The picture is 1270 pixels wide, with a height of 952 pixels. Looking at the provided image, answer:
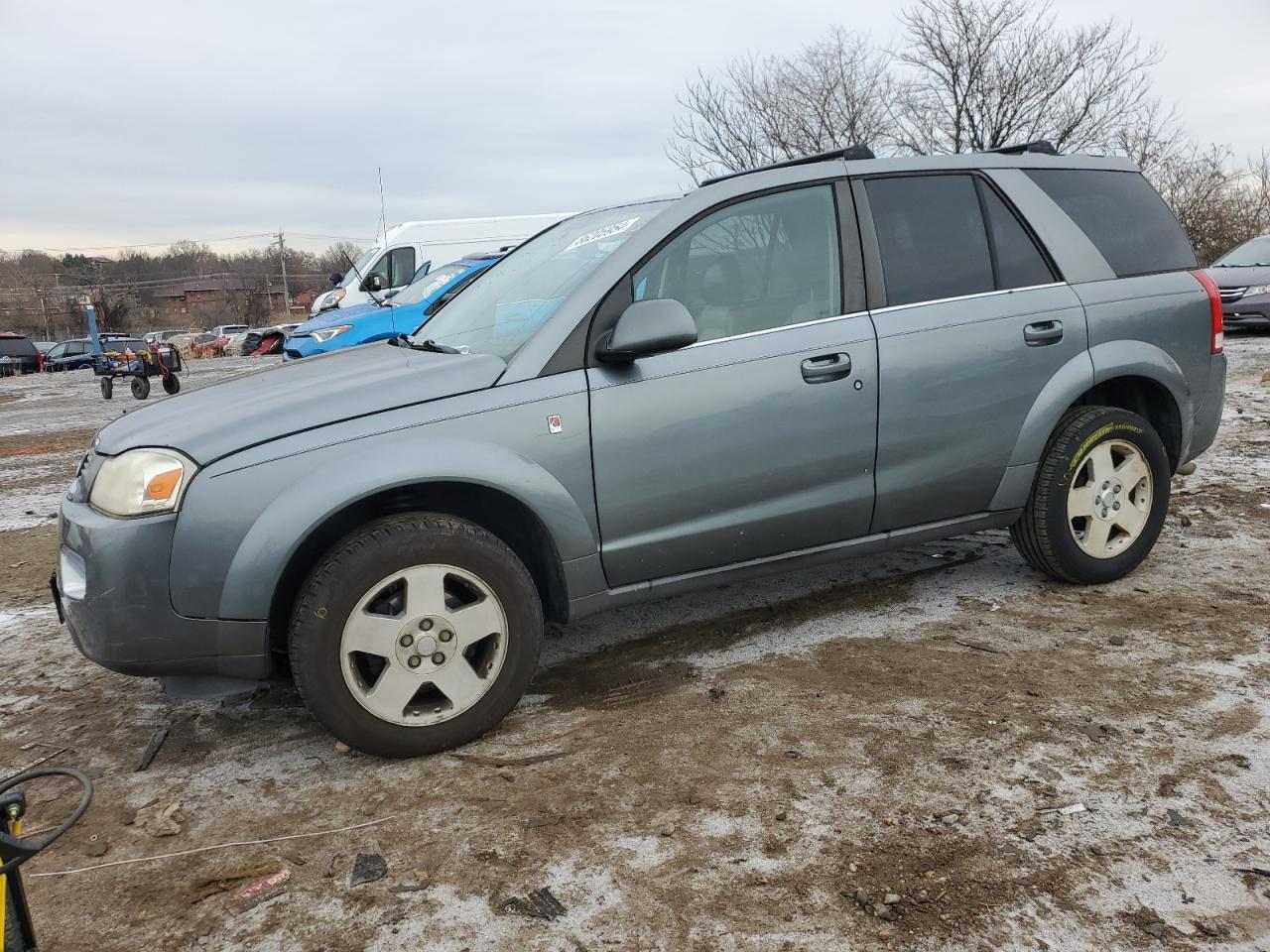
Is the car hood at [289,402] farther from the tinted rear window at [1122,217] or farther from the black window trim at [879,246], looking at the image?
the tinted rear window at [1122,217]

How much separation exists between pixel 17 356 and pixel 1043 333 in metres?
33.4

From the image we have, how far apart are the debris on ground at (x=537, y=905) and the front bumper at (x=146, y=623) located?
111 cm

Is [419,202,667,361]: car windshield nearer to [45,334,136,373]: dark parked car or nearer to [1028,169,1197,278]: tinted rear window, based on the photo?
[1028,169,1197,278]: tinted rear window

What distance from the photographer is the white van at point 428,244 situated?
17.7 metres

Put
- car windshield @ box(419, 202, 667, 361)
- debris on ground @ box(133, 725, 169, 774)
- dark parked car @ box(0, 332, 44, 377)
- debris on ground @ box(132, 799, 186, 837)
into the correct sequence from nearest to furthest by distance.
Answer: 1. debris on ground @ box(132, 799, 186, 837)
2. debris on ground @ box(133, 725, 169, 774)
3. car windshield @ box(419, 202, 667, 361)
4. dark parked car @ box(0, 332, 44, 377)

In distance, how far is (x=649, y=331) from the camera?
3141 mm

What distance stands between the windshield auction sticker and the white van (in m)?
13.9

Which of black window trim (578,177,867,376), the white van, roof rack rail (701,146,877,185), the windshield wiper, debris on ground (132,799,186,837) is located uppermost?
the white van

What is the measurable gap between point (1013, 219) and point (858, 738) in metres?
2.33

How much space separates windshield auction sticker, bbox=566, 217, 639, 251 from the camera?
12.0ft

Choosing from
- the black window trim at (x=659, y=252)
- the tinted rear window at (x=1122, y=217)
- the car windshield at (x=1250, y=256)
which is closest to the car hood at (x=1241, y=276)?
the car windshield at (x=1250, y=256)

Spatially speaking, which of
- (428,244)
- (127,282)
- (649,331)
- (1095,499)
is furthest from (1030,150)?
(127,282)

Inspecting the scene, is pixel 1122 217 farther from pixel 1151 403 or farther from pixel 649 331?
pixel 649 331

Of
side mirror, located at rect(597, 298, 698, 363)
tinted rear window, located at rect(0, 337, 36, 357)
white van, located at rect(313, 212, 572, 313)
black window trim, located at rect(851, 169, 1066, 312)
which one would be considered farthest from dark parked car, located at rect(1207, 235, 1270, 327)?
tinted rear window, located at rect(0, 337, 36, 357)
